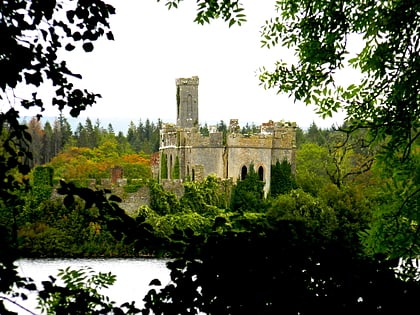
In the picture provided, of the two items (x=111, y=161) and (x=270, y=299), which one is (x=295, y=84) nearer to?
(x=270, y=299)

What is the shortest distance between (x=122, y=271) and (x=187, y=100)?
2414 cm

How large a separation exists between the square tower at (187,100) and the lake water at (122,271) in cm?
1842

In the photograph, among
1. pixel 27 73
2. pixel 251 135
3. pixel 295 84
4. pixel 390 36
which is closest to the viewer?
pixel 27 73

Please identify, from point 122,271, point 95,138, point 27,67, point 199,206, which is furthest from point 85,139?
point 27,67

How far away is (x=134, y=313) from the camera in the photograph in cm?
432

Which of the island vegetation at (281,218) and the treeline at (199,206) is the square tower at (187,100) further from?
the island vegetation at (281,218)

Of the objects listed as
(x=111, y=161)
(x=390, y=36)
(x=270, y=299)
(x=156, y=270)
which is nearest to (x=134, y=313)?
(x=270, y=299)

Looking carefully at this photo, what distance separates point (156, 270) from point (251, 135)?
54.2ft

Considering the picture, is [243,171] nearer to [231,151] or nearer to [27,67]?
[231,151]

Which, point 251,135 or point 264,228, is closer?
point 264,228

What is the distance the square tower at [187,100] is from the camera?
48.4m

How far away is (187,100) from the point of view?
159 ft

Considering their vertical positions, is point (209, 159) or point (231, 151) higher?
point (231, 151)

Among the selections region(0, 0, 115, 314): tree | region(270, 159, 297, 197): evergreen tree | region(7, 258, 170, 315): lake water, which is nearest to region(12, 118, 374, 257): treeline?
region(270, 159, 297, 197): evergreen tree
